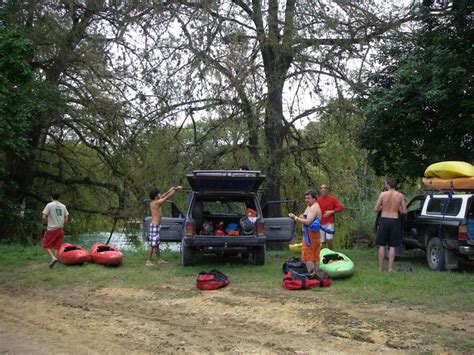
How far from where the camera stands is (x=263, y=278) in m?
10.6

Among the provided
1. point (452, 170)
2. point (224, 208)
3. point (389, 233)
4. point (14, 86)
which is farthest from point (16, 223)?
point (452, 170)

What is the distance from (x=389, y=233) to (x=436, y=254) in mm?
1442

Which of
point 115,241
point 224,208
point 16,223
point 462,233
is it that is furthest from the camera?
point 115,241

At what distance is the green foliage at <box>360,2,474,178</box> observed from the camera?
38.0 feet

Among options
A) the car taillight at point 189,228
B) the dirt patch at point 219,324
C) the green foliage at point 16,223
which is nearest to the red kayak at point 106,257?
the car taillight at point 189,228

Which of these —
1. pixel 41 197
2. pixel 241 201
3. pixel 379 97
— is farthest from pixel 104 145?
pixel 379 97

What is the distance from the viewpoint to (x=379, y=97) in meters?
13.0

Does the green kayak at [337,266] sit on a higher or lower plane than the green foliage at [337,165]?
lower

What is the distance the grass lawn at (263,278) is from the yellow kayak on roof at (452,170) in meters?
1.89

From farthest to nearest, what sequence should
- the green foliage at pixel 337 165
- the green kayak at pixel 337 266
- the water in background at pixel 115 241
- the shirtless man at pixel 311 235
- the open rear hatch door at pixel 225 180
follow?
the water in background at pixel 115 241, the green foliage at pixel 337 165, the open rear hatch door at pixel 225 180, the green kayak at pixel 337 266, the shirtless man at pixel 311 235

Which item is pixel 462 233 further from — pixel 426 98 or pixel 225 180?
pixel 225 180

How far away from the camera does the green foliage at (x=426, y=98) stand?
38.0 feet

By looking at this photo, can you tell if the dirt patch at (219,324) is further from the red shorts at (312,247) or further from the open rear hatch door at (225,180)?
the open rear hatch door at (225,180)

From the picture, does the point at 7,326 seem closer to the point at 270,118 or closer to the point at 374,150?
the point at 270,118
